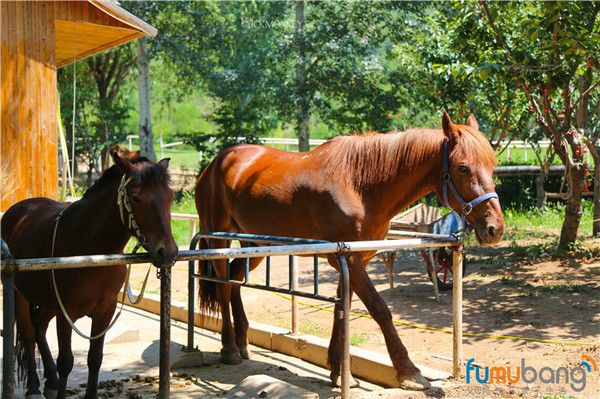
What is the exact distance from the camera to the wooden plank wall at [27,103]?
7.44 metres

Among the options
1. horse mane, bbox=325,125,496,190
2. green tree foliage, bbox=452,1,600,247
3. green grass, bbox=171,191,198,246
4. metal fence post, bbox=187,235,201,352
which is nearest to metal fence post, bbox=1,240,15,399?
metal fence post, bbox=187,235,201,352

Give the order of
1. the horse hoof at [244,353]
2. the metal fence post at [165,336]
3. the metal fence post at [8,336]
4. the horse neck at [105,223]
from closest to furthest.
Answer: the metal fence post at [8,336] < the metal fence post at [165,336] < the horse neck at [105,223] < the horse hoof at [244,353]

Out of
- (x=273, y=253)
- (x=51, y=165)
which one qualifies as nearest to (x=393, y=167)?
(x=273, y=253)

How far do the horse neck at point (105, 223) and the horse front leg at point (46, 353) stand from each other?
836mm

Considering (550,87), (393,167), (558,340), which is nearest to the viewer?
(393,167)

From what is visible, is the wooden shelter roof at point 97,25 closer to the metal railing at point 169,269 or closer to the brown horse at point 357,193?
the brown horse at point 357,193

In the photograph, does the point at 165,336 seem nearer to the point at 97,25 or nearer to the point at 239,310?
the point at 239,310

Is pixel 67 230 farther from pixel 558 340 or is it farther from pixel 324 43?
pixel 324 43

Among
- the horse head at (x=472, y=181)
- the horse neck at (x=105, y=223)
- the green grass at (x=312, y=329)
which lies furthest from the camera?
the green grass at (x=312, y=329)

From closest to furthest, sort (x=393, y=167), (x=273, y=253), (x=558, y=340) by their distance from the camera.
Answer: (x=273, y=253)
(x=393, y=167)
(x=558, y=340)

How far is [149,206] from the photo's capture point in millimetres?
3244

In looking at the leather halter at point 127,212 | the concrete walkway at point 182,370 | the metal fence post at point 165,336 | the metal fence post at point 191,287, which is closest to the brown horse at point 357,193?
the concrete walkway at point 182,370

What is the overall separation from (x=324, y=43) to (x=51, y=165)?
9351 millimetres

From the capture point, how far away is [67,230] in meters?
3.81
